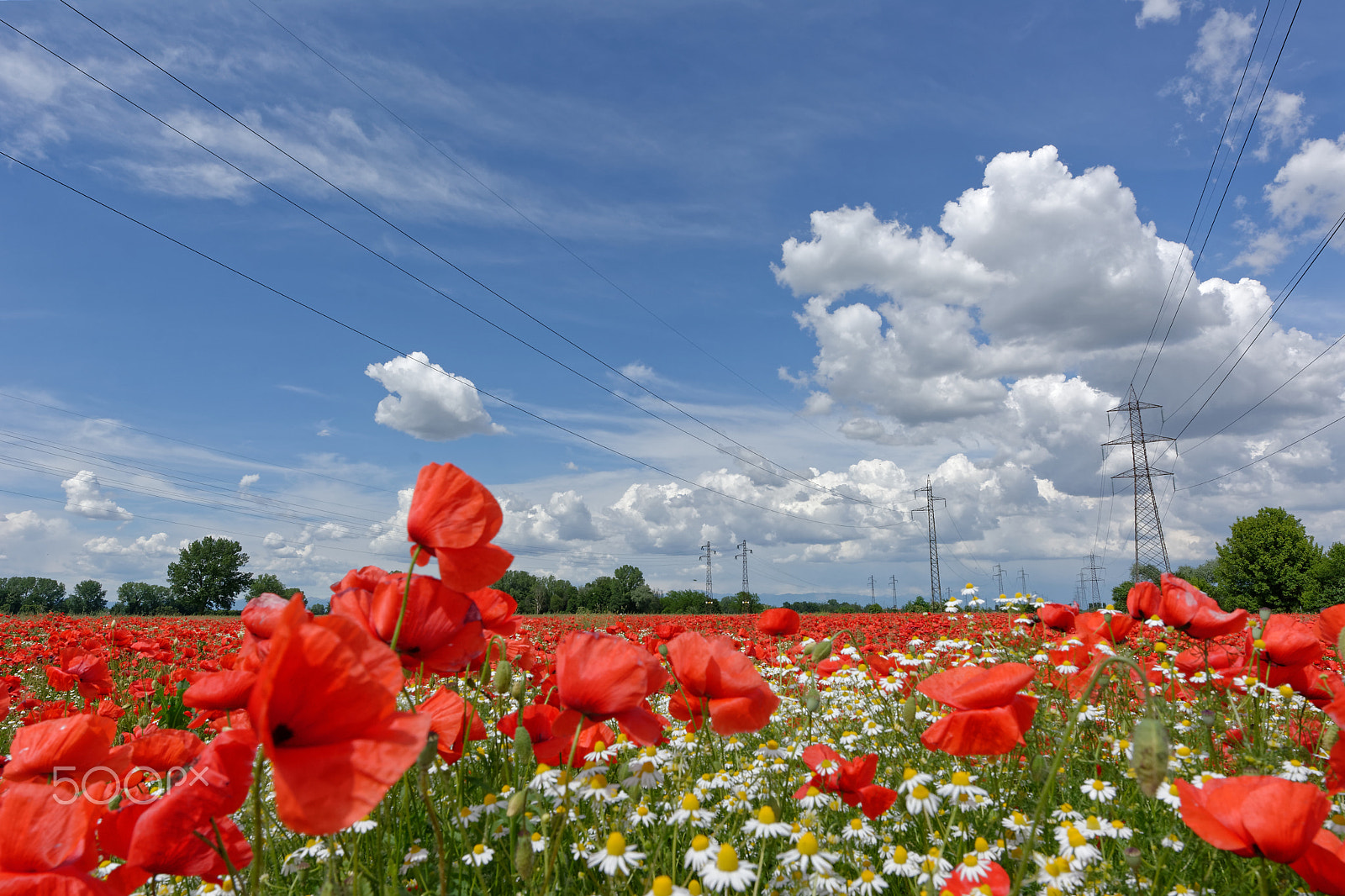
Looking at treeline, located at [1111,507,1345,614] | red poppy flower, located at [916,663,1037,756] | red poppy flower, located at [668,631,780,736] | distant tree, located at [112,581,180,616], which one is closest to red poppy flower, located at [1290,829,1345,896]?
red poppy flower, located at [916,663,1037,756]

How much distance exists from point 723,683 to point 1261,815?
106 cm

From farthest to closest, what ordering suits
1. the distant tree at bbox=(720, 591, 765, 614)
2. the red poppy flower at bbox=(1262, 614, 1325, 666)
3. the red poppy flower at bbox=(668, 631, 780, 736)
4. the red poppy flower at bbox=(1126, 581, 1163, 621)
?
the distant tree at bbox=(720, 591, 765, 614), the red poppy flower at bbox=(1126, 581, 1163, 621), the red poppy flower at bbox=(1262, 614, 1325, 666), the red poppy flower at bbox=(668, 631, 780, 736)

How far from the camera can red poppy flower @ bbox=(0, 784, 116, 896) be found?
39.0 inches

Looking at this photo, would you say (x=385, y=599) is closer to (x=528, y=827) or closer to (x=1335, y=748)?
(x=528, y=827)

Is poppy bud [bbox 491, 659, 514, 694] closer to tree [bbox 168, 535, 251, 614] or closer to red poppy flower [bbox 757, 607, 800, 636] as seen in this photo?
red poppy flower [bbox 757, 607, 800, 636]

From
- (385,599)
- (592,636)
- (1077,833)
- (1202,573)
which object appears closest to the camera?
(385,599)

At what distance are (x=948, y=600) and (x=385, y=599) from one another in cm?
531

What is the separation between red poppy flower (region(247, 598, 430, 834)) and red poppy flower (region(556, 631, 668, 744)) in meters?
0.64

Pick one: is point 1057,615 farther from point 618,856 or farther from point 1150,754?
point 618,856

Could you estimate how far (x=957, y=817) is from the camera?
2480 mm

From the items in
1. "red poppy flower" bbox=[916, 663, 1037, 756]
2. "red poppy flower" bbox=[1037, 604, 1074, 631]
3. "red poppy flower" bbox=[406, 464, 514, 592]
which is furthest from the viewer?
"red poppy flower" bbox=[1037, 604, 1074, 631]

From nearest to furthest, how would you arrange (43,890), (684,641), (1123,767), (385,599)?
(43,890) < (385,599) < (684,641) < (1123,767)

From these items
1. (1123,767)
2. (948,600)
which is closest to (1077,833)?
(1123,767)

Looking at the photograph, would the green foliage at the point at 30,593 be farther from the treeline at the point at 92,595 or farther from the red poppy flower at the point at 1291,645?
the red poppy flower at the point at 1291,645
